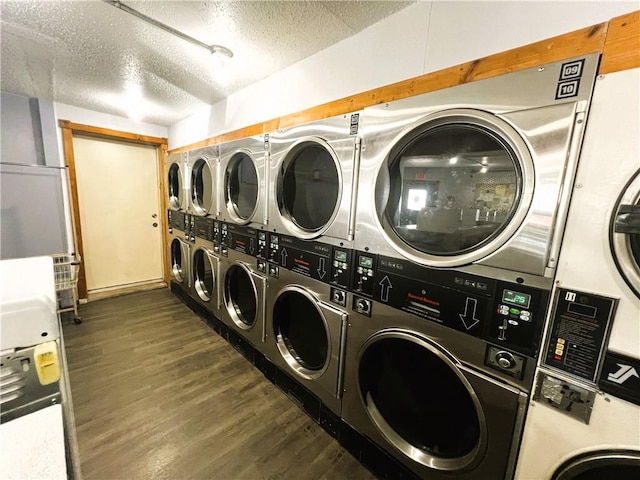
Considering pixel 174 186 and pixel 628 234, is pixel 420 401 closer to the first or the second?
pixel 628 234

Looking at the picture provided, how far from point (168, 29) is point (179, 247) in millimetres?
2756

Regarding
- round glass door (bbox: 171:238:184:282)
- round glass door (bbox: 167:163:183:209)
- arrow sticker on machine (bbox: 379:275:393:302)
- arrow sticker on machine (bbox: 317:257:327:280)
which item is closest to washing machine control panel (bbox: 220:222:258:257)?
arrow sticker on machine (bbox: 317:257:327:280)

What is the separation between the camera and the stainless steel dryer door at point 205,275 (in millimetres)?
2744

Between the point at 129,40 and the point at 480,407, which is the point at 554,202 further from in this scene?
the point at 129,40

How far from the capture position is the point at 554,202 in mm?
845

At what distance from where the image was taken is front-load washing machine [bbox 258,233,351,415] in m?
1.54

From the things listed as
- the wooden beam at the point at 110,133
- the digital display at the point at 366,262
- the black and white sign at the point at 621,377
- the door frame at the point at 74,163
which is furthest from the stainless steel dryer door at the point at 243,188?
the wooden beam at the point at 110,133

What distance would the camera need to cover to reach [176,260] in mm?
3807

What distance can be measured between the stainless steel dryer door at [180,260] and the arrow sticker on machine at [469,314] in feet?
10.6

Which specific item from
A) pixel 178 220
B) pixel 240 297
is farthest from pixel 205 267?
pixel 178 220

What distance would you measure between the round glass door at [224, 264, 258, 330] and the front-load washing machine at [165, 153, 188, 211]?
1359mm

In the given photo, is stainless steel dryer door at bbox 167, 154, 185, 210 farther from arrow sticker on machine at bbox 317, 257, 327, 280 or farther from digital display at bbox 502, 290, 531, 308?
digital display at bbox 502, 290, 531, 308

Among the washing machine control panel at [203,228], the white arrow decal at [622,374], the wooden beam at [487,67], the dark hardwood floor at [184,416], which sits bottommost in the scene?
the dark hardwood floor at [184,416]

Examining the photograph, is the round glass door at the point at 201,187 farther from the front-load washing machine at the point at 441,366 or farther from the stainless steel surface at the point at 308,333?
the front-load washing machine at the point at 441,366
